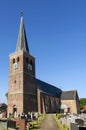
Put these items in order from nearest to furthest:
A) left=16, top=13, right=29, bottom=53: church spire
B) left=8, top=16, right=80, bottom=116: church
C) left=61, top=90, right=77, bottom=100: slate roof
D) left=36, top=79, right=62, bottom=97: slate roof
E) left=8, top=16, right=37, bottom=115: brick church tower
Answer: left=8, top=16, right=37, bottom=115: brick church tower < left=8, top=16, right=80, bottom=116: church < left=16, top=13, right=29, bottom=53: church spire < left=36, top=79, right=62, bottom=97: slate roof < left=61, top=90, right=77, bottom=100: slate roof

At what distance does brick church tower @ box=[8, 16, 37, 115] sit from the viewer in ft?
161

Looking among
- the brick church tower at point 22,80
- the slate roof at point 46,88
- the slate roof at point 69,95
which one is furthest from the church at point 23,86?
the slate roof at point 69,95

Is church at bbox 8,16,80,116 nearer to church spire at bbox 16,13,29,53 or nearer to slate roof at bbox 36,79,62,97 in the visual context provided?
church spire at bbox 16,13,29,53

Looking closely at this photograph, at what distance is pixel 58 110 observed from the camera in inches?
2628

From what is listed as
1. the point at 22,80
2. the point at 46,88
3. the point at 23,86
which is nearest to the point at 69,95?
the point at 46,88

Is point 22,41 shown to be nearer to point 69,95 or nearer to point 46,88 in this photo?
point 46,88

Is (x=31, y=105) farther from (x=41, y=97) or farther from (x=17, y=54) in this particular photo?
(x=17, y=54)

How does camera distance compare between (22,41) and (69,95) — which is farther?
(69,95)

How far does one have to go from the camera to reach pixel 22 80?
164 feet

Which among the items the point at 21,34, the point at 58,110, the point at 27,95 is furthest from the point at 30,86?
the point at 58,110

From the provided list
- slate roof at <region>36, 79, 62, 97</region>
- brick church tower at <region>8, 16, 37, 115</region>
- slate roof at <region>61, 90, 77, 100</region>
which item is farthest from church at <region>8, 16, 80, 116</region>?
slate roof at <region>61, 90, 77, 100</region>

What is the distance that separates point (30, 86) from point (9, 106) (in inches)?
287

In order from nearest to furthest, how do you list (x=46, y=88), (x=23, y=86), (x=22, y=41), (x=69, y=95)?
(x=23, y=86) → (x=22, y=41) → (x=46, y=88) → (x=69, y=95)

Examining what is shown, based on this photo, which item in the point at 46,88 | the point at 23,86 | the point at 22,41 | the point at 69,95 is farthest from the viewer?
the point at 69,95
